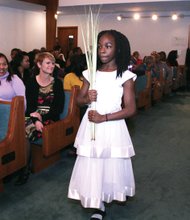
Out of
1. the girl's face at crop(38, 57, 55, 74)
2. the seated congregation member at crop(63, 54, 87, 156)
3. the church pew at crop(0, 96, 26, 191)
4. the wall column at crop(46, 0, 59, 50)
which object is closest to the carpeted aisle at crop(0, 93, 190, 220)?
the church pew at crop(0, 96, 26, 191)

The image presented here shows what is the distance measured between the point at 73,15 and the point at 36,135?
8.98m

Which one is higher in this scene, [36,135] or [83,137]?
[83,137]

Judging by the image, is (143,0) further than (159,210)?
Yes

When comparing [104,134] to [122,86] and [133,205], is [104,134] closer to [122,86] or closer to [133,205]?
[122,86]

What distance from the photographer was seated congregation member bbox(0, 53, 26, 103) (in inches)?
116

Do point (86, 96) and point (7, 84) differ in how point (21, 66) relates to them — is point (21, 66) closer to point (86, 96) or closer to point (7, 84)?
point (7, 84)

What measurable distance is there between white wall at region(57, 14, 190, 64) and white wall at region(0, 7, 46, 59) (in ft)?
4.69

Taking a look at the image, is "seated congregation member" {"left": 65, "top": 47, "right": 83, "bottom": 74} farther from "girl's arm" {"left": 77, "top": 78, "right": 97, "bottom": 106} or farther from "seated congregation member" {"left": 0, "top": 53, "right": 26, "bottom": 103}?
"girl's arm" {"left": 77, "top": 78, "right": 97, "bottom": 106}

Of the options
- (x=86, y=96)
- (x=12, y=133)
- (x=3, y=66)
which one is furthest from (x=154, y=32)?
(x=86, y=96)

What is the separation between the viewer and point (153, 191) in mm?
2699

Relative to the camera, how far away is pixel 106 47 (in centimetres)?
189

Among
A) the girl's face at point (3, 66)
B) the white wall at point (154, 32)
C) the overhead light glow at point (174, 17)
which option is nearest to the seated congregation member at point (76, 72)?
the girl's face at point (3, 66)

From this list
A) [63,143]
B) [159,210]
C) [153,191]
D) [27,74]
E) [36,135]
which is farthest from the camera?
[27,74]

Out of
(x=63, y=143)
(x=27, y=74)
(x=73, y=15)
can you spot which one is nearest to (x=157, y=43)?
(x=73, y=15)
